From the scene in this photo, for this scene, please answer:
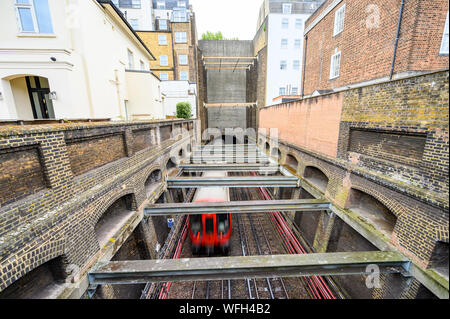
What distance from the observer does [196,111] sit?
77.6 ft

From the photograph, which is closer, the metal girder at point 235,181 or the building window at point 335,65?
the metal girder at point 235,181

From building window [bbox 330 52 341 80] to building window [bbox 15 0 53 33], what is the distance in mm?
14364

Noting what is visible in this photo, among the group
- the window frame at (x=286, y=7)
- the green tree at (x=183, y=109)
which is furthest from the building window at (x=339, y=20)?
the window frame at (x=286, y=7)

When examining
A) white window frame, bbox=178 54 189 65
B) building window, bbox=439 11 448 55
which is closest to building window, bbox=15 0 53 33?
building window, bbox=439 11 448 55

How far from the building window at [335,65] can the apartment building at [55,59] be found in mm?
13314

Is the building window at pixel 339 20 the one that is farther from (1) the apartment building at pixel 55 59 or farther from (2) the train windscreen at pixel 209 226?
(1) the apartment building at pixel 55 59

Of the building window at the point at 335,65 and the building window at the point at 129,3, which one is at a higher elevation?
the building window at the point at 129,3

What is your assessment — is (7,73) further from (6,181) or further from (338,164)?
(338,164)

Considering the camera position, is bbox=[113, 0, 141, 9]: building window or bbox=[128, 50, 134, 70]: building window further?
bbox=[113, 0, 141, 9]: building window

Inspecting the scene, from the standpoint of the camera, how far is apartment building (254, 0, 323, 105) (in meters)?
22.8

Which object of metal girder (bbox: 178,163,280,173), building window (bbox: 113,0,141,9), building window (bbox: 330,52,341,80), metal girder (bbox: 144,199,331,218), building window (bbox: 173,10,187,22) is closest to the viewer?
metal girder (bbox: 144,199,331,218)

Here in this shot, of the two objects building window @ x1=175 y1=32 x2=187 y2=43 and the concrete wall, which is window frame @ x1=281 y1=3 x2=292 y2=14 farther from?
the concrete wall

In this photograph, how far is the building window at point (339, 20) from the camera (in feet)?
33.6
